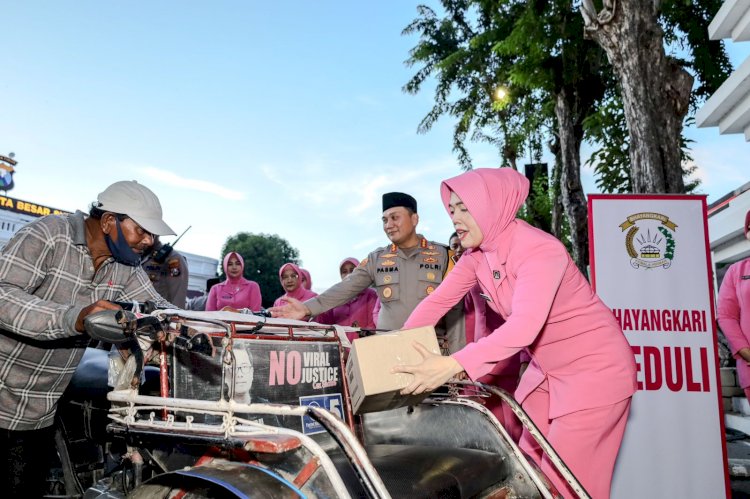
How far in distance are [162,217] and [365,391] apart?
1370mm

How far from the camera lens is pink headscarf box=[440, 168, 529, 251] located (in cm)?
242

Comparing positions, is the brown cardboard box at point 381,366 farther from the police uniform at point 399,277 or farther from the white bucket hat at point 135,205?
the police uniform at point 399,277

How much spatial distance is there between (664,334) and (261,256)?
37.5 meters

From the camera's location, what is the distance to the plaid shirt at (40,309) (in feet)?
7.07

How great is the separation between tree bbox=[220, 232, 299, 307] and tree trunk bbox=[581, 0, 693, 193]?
32658 mm

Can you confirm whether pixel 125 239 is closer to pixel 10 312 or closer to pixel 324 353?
pixel 10 312

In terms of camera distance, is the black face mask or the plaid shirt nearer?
the plaid shirt

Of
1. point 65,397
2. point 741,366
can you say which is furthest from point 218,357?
point 741,366

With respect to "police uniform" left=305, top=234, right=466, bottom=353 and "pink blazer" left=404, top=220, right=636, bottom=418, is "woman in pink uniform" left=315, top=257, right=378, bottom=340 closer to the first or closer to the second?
"police uniform" left=305, top=234, right=466, bottom=353

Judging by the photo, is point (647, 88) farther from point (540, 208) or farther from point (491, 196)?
point (540, 208)

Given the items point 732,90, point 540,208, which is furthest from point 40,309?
point 540,208

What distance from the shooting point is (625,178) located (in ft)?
40.8

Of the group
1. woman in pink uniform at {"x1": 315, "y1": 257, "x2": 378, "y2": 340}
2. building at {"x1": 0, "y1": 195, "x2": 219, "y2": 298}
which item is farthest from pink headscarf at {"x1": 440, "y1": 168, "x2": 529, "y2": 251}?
building at {"x1": 0, "y1": 195, "x2": 219, "y2": 298}

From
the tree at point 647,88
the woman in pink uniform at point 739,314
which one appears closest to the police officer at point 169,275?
the woman in pink uniform at point 739,314
